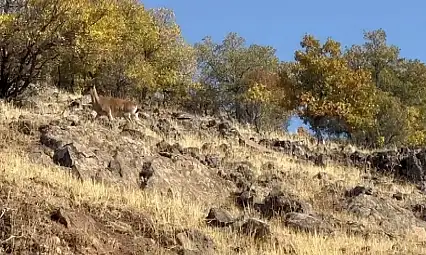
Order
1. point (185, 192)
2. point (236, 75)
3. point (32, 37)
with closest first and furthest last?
point (185, 192), point (32, 37), point (236, 75)

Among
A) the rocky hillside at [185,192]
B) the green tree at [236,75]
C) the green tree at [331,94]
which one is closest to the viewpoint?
the rocky hillside at [185,192]

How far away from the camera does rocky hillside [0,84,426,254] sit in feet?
32.2

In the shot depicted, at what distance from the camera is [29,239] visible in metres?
8.83

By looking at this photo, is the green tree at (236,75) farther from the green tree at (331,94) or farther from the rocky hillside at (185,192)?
the rocky hillside at (185,192)

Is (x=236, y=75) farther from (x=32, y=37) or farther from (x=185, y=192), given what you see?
(x=185, y=192)

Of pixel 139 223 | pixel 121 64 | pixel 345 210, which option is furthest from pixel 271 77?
pixel 139 223

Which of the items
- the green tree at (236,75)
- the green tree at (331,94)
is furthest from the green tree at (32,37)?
the green tree at (236,75)

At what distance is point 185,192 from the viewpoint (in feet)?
48.5

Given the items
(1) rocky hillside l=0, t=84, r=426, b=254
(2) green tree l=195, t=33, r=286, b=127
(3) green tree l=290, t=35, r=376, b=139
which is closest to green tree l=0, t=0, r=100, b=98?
(1) rocky hillside l=0, t=84, r=426, b=254

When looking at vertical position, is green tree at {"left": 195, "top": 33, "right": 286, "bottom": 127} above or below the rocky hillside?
above

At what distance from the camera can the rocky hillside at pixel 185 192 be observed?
9820 mm

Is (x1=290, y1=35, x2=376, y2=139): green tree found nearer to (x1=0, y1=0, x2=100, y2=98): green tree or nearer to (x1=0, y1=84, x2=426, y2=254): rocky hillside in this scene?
(x1=0, y1=84, x2=426, y2=254): rocky hillside

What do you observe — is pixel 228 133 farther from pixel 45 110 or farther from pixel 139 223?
pixel 139 223

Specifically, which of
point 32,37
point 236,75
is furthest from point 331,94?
point 32,37
